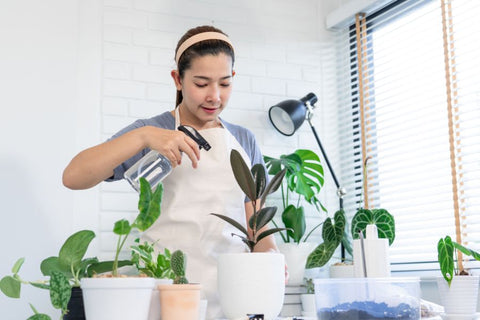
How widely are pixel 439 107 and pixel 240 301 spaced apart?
1.99m

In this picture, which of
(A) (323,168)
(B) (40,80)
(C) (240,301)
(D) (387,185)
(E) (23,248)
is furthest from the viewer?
(A) (323,168)

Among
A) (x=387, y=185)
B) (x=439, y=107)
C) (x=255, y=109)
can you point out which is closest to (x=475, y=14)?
(x=439, y=107)

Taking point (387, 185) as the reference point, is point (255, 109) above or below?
above

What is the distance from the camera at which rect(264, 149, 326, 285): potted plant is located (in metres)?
2.78

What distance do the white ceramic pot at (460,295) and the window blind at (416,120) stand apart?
661 millimetres

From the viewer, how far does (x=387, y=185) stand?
297 cm

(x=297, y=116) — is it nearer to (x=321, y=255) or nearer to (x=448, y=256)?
(x=321, y=255)

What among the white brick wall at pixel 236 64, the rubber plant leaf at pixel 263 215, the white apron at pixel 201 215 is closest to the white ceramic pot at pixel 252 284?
the rubber plant leaf at pixel 263 215

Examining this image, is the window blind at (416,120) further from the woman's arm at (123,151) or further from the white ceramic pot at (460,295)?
the woman's arm at (123,151)

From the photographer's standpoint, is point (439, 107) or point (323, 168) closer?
point (439, 107)

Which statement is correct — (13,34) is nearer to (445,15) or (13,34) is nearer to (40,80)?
(40,80)

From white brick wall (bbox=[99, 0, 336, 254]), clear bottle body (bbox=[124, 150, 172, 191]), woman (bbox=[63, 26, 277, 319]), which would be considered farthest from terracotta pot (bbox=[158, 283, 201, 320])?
white brick wall (bbox=[99, 0, 336, 254])

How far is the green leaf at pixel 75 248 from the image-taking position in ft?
2.78

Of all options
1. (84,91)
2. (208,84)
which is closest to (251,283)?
(208,84)
